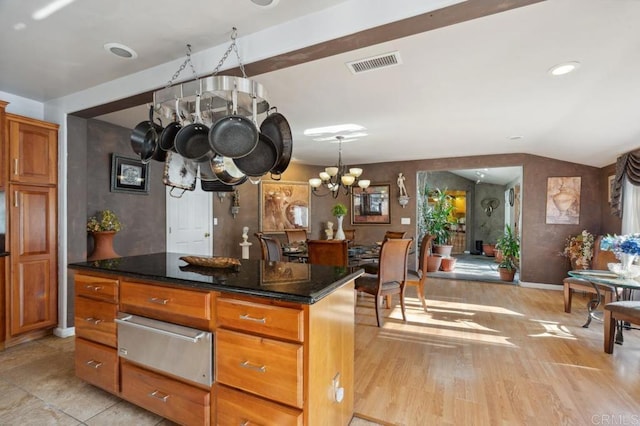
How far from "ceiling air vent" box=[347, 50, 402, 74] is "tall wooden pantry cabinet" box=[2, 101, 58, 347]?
307 cm

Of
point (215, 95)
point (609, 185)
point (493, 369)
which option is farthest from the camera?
point (609, 185)

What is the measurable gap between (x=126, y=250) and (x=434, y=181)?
330 inches

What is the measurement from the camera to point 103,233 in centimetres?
336

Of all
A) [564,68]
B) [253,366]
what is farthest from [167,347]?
[564,68]

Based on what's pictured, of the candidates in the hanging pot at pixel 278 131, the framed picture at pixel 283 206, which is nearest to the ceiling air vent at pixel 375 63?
the hanging pot at pixel 278 131

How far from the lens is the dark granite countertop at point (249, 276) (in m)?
1.44

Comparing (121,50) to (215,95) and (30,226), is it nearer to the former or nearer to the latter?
(215,95)

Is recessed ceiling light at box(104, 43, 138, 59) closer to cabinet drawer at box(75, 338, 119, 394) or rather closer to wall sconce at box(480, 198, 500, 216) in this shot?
cabinet drawer at box(75, 338, 119, 394)

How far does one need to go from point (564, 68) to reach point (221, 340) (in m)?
3.05

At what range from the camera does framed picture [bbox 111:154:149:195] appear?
3736 mm

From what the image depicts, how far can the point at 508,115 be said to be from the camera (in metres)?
3.46

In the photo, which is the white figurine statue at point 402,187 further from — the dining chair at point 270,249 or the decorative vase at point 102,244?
the decorative vase at point 102,244

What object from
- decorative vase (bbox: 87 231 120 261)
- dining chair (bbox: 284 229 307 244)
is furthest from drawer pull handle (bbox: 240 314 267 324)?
dining chair (bbox: 284 229 307 244)

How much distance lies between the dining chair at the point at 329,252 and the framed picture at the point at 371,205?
3.37 m
